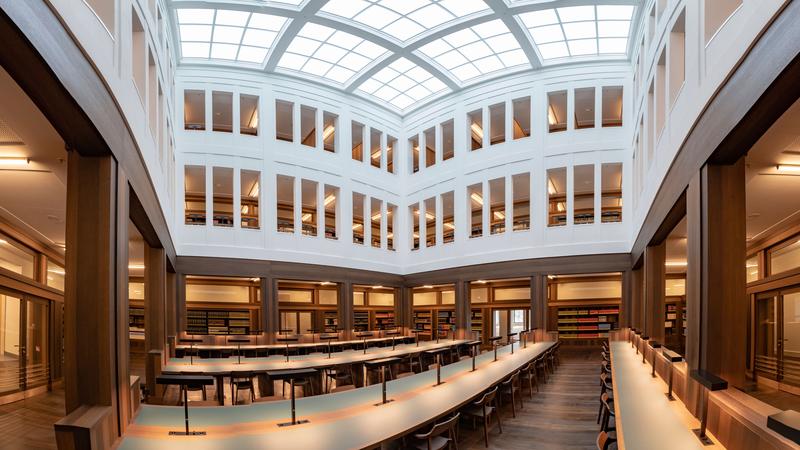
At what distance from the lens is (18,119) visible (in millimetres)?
4820

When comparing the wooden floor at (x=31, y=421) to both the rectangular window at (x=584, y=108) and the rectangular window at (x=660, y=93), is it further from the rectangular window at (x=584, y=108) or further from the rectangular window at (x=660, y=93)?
the rectangular window at (x=584, y=108)

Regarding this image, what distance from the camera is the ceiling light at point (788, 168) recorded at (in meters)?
6.50

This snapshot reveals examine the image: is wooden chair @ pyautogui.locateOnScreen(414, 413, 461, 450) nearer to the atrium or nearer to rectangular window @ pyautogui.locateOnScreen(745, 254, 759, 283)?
the atrium

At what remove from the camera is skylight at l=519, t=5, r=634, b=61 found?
13281 millimetres

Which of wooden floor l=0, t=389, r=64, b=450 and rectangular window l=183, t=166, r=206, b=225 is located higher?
rectangular window l=183, t=166, r=206, b=225

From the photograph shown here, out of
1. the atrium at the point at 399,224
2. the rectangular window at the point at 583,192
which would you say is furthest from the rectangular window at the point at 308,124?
the rectangular window at the point at 583,192

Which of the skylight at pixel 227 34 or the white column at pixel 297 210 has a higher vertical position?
the skylight at pixel 227 34

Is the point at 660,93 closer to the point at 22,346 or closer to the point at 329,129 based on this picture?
the point at 329,129

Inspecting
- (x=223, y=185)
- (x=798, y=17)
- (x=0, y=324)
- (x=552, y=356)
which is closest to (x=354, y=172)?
(x=223, y=185)

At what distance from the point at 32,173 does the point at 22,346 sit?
5.90m

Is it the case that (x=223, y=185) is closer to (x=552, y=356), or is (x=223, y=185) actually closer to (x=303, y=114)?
(x=303, y=114)

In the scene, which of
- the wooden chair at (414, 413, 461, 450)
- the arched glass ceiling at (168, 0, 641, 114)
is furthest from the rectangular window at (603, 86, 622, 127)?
the wooden chair at (414, 413, 461, 450)

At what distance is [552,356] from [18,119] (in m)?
13.1

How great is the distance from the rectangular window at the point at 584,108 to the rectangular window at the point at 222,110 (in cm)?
1279
